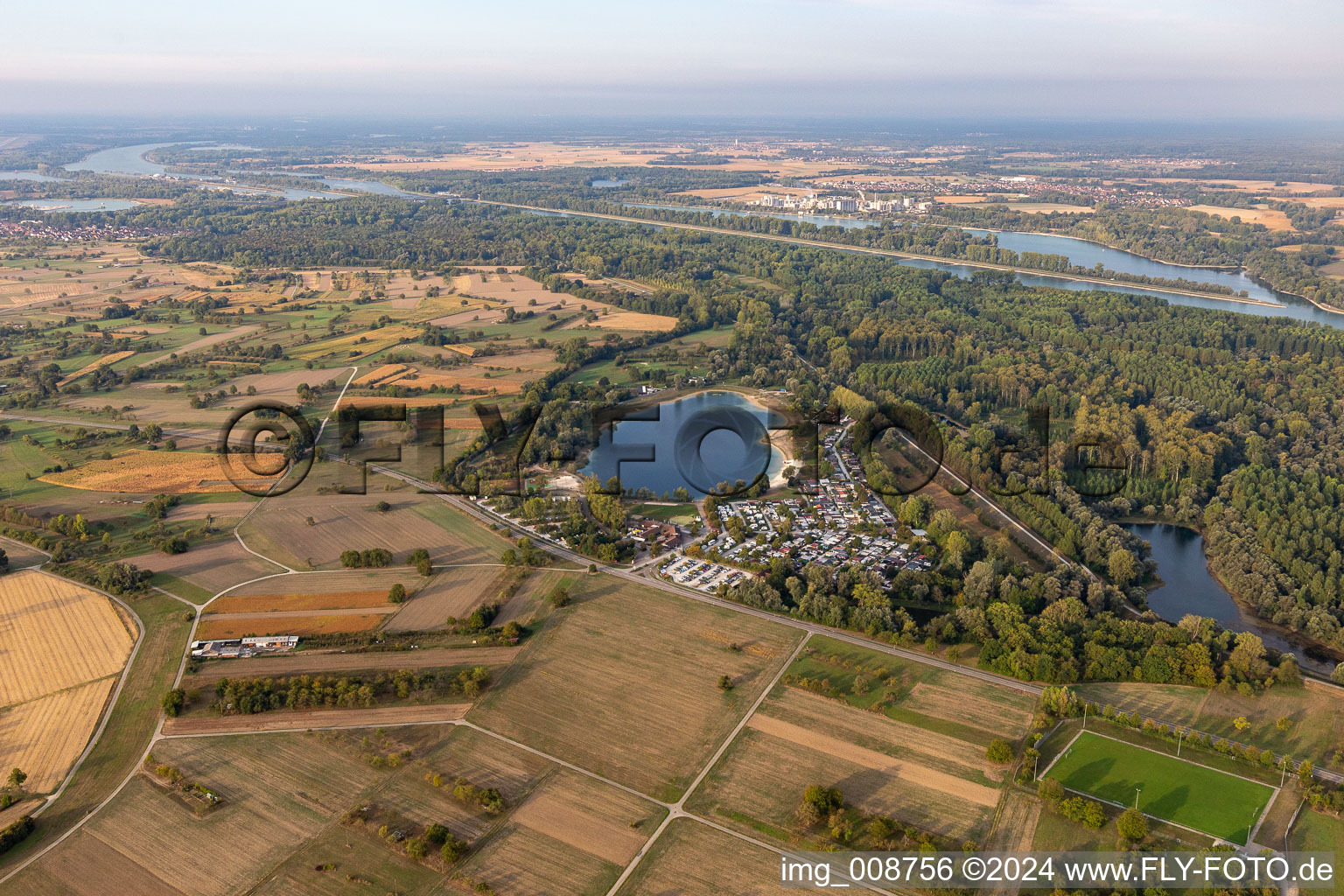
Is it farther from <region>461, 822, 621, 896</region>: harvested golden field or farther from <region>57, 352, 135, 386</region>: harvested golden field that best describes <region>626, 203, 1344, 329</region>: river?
<region>57, 352, 135, 386</region>: harvested golden field

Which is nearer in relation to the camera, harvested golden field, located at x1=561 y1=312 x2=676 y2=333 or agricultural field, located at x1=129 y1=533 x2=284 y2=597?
agricultural field, located at x1=129 y1=533 x2=284 y2=597

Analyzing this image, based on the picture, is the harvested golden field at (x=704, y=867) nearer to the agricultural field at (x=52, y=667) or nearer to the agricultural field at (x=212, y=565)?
the agricultural field at (x=52, y=667)

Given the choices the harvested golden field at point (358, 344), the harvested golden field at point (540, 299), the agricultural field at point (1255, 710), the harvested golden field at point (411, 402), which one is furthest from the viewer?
the harvested golden field at point (540, 299)

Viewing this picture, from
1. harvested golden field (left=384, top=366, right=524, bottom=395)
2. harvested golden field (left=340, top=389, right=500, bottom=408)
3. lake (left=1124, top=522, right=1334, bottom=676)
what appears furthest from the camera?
harvested golden field (left=384, top=366, right=524, bottom=395)

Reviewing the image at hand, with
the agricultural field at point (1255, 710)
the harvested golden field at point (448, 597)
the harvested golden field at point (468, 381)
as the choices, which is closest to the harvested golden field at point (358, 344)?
the harvested golden field at point (468, 381)

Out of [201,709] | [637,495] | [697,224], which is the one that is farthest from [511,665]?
[697,224]

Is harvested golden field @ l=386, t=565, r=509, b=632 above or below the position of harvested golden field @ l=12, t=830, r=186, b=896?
above

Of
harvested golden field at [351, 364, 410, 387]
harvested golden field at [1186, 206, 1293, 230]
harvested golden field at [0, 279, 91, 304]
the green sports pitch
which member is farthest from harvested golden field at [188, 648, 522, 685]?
harvested golden field at [1186, 206, 1293, 230]
